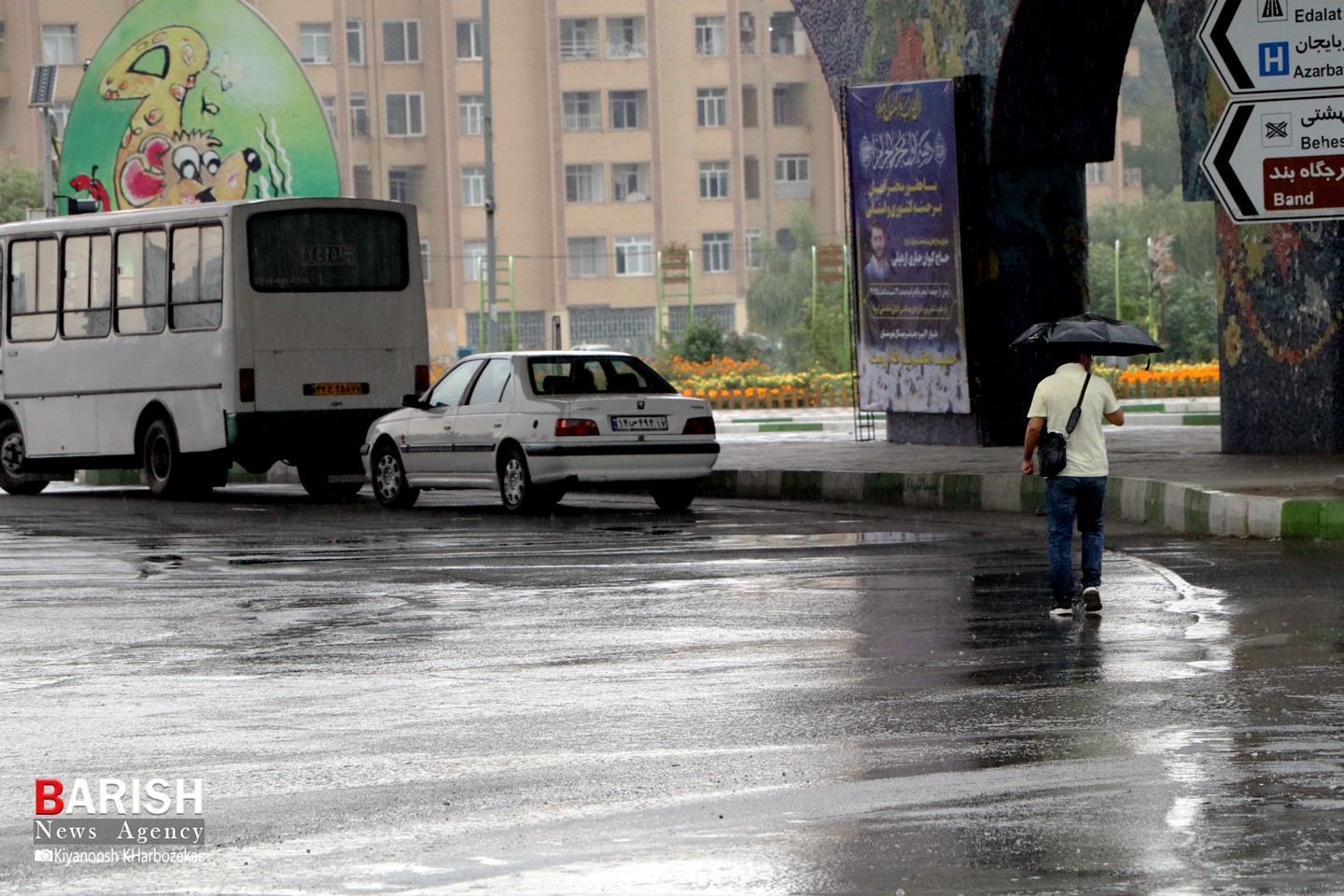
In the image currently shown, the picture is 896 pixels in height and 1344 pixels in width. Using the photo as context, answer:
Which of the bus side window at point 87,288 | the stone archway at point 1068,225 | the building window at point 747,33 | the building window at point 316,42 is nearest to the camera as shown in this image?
the stone archway at point 1068,225

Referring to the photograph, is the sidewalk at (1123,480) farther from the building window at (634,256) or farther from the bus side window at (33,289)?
the building window at (634,256)

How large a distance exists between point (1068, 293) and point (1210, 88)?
3.75 meters

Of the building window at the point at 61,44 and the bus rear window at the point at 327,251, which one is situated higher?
the building window at the point at 61,44

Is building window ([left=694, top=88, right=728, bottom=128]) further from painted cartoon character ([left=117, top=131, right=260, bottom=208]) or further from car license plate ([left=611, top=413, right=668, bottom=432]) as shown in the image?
car license plate ([left=611, top=413, right=668, bottom=432])

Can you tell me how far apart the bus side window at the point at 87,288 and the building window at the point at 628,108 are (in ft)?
205

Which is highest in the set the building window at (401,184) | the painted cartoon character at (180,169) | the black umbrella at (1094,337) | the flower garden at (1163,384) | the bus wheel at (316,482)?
the building window at (401,184)

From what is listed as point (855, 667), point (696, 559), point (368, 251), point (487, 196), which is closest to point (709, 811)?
point (855, 667)

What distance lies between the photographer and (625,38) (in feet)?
283

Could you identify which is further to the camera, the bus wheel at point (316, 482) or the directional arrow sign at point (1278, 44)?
the bus wheel at point (316, 482)

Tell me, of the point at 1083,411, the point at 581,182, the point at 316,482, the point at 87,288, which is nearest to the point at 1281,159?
the point at 1083,411

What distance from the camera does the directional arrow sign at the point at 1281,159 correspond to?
17047 mm

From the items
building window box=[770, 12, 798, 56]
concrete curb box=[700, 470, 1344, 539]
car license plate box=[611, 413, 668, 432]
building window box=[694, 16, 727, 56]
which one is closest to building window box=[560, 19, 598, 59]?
building window box=[694, 16, 727, 56]

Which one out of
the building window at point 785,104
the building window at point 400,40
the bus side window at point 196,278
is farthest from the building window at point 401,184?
the bus side window at point 196,278

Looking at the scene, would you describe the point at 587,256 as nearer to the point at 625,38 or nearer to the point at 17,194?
the point at 625,38
